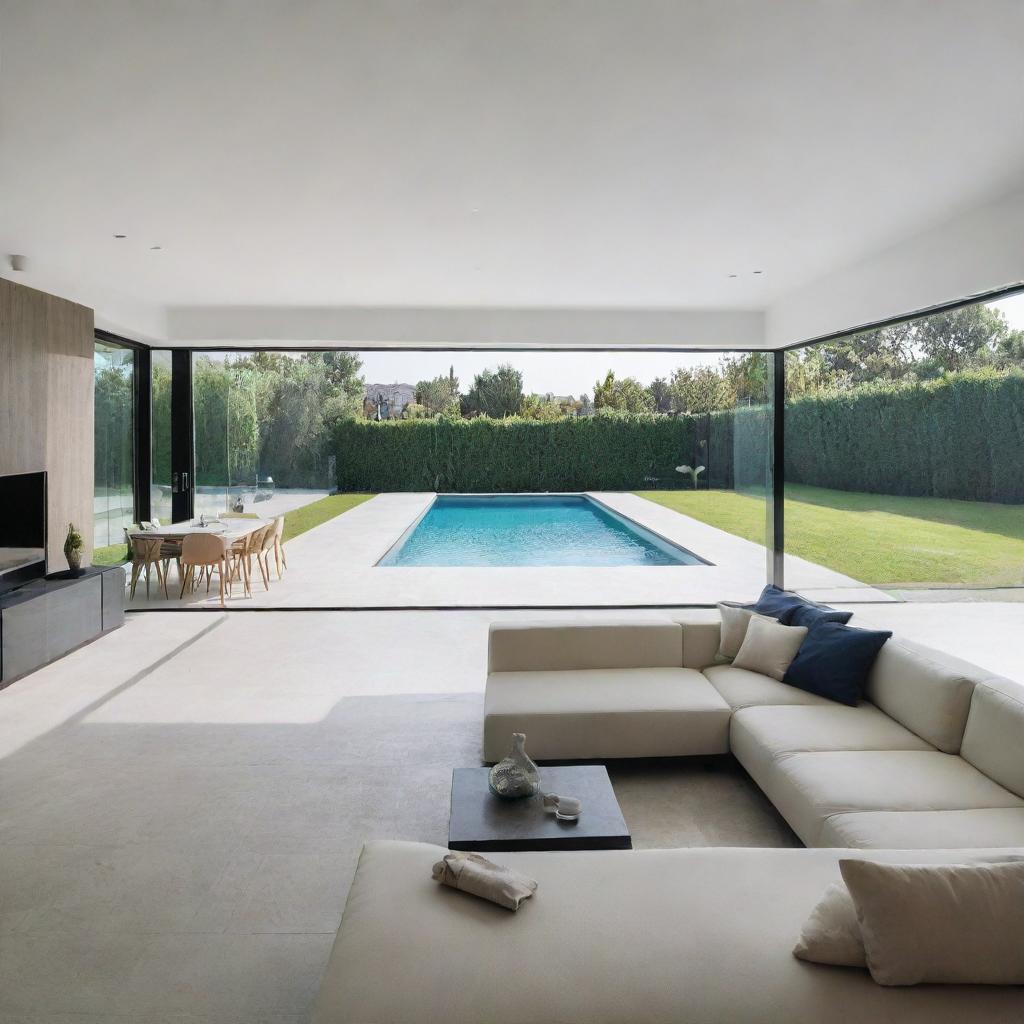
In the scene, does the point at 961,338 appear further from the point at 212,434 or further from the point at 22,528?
the point at 212,434

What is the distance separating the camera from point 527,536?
1032 centimetres

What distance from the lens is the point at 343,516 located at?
9461 mm

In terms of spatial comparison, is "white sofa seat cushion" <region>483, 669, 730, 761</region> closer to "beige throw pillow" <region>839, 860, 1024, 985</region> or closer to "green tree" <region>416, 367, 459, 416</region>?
"beige throw pillow" <region>839, 860, 1024, 985</region>

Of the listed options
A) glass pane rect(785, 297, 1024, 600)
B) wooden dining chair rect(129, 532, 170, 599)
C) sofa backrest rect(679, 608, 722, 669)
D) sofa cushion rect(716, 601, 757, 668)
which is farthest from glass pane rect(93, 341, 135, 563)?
glass pane rect(785, 297, 1024, 600)

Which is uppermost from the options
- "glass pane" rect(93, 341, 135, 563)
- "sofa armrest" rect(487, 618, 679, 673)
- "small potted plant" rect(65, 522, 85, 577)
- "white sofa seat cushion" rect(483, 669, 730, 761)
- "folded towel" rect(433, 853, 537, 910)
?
"glass pane" rect(93, 341, 135, 563)

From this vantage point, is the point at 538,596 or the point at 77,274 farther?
the point at 538,596

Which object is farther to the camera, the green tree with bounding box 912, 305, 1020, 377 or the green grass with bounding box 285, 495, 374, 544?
the green grass with bounding box 285, 495, 374, 544

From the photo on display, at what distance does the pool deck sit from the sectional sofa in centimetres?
404

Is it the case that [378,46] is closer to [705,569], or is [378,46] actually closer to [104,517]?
[104,517]

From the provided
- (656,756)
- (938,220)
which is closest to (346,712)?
(656,756)

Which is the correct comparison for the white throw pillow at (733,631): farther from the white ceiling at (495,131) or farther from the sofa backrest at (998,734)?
the white ceiling at (495,131)

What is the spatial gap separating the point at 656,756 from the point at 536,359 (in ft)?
19.6

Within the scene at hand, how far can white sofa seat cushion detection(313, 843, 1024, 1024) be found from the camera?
1615mm

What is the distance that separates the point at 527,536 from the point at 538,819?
25.3 ft
